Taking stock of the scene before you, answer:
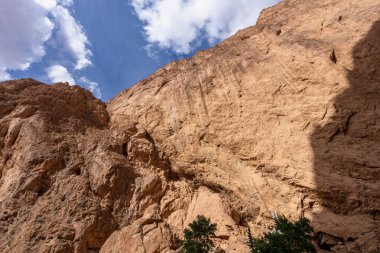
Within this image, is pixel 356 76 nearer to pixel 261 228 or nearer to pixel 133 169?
pixel 261 228

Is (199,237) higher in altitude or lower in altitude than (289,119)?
lower

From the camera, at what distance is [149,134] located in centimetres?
3466

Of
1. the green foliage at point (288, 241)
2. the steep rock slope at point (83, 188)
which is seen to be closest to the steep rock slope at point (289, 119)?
the steep rock slope at point (83, 188)

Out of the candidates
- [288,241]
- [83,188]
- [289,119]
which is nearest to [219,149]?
[289,119]

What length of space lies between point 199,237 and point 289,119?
41.8ft

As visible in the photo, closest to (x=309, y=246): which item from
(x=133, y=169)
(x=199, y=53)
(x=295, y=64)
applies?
(x=133, y=169)

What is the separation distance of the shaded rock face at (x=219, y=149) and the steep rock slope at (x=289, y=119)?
0.10 m

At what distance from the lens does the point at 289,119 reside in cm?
2984

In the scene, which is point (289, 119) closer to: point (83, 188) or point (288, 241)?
point (288, 241)

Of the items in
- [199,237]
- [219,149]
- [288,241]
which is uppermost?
[219,149]

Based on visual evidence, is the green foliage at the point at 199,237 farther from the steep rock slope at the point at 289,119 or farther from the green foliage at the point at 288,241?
the steep rock slope at the point at 289,119

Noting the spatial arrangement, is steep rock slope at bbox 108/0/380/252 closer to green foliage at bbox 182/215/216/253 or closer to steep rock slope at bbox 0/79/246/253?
steep rock slope at bbox 0/79/246/253

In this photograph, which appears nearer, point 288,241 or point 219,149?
point 288,241

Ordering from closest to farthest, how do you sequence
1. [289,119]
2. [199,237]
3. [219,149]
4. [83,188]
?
[199,237], [83,188], [289,119], [219,149]
